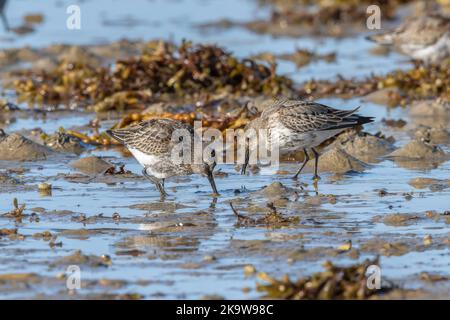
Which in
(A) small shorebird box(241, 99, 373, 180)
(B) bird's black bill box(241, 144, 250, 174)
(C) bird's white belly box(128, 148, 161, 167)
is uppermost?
(A) small shorebird box(241, 99, 373, 180)

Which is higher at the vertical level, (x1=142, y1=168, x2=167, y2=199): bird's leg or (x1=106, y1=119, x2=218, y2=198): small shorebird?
(x1=106, y1=119, x2=218, y2=198): small shorebird

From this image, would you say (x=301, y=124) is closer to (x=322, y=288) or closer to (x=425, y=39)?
(x=322, y=288)

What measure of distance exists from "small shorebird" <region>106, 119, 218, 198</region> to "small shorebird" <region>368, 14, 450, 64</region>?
7.23 m

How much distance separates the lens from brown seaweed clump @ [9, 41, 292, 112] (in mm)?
14336

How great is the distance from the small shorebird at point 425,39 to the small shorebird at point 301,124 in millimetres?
5873

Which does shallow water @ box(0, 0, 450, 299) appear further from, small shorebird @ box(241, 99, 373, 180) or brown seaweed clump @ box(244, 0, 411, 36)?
brown seaweed clump @ box(244, 0, 411, 36)

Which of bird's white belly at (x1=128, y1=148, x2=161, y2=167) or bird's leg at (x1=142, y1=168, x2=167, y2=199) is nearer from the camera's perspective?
bird's leg at (x1=142, y1=168, x2=167, y2=199)

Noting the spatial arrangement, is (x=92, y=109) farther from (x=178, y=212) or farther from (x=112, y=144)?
(x=178, y=212)

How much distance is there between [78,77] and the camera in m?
14.8

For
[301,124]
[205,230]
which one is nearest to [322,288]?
[205,230]

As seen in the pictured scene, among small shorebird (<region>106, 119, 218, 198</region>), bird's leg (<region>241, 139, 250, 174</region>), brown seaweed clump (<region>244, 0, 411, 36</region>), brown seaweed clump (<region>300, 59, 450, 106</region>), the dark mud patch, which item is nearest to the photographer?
small shorebird (<region>106, 119, 218, 198</region>)

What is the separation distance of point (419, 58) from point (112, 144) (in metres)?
6.44

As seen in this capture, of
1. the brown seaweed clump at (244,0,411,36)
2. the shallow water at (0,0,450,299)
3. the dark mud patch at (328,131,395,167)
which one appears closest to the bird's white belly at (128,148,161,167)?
the shallow water at (0,0,450,299)

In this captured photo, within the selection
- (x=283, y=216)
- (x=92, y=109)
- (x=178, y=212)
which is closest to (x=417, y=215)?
(x=283, y=216)
